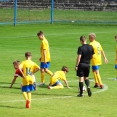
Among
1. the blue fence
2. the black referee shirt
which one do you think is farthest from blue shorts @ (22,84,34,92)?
the blue fence

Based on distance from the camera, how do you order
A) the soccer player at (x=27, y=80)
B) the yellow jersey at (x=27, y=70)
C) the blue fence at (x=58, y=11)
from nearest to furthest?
the soccer player at (x=27, y=80)
the yellow jersey at (x=27, y=70)
the blue fence at (x=58, y=11)

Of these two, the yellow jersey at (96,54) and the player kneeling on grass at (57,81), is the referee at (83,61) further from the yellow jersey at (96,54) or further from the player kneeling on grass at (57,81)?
the yellow jersey at (96,54)

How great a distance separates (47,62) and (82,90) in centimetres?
312

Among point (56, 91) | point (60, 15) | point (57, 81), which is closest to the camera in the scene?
point (56, 91)

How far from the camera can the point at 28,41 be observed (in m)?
36.4

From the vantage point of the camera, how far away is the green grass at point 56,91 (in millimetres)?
16375

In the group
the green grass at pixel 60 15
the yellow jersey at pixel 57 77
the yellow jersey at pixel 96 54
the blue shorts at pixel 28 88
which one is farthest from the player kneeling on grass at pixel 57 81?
the green grass at pixel 60 15

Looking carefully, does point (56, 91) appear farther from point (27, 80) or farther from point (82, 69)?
point (27, 80)

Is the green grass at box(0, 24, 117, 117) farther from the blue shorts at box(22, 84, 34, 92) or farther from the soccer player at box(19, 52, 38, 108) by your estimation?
the blue shorts at box(22, 84, 34, 92)

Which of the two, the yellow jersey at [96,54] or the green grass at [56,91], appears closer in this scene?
the green grass at [56,91]

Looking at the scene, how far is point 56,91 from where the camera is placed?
20.0m

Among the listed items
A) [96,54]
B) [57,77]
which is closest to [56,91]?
[57,77]

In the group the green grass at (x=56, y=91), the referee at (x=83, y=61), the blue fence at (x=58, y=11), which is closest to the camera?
the green grass at (x=56, y=91)

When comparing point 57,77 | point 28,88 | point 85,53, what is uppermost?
point 85,53
